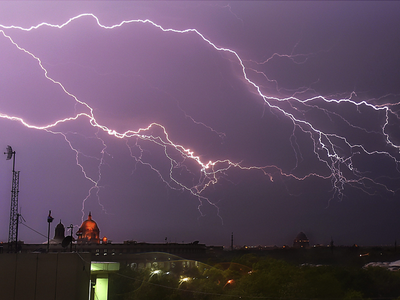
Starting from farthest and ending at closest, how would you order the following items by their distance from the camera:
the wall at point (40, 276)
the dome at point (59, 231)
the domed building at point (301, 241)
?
the domed building at point (301, 241)
the dome at point (59, 231)
the wall at point (40, 276)

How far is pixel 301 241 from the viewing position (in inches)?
5472

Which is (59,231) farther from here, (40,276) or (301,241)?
(301,241)

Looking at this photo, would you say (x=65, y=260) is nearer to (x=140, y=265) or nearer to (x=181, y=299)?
(x=181, y=299)

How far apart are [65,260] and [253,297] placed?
12972 mm

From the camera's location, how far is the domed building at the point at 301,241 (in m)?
137

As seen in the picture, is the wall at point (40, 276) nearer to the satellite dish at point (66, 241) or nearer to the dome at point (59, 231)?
the satellite dish at point (66, 241)

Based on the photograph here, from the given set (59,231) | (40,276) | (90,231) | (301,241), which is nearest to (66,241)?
(40,276)

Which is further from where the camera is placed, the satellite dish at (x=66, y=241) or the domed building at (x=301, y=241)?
the domed building at (x=301, y=241)

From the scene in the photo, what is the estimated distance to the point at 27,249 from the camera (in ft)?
203

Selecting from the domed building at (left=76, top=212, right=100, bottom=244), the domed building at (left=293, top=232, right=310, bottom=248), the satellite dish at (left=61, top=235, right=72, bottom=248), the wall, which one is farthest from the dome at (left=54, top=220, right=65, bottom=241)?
the domed building at (left=293, top=232, right=310, bottom=248)

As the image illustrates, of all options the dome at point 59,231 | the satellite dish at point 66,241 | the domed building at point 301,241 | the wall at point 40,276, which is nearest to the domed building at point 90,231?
the dome at point 59,231

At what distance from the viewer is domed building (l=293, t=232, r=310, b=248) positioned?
13680 centimetres

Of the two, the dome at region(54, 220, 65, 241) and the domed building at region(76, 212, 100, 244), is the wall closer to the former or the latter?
the domed building at region(76, 212, 100, 244)

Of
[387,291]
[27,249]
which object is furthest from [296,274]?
[27,249]
